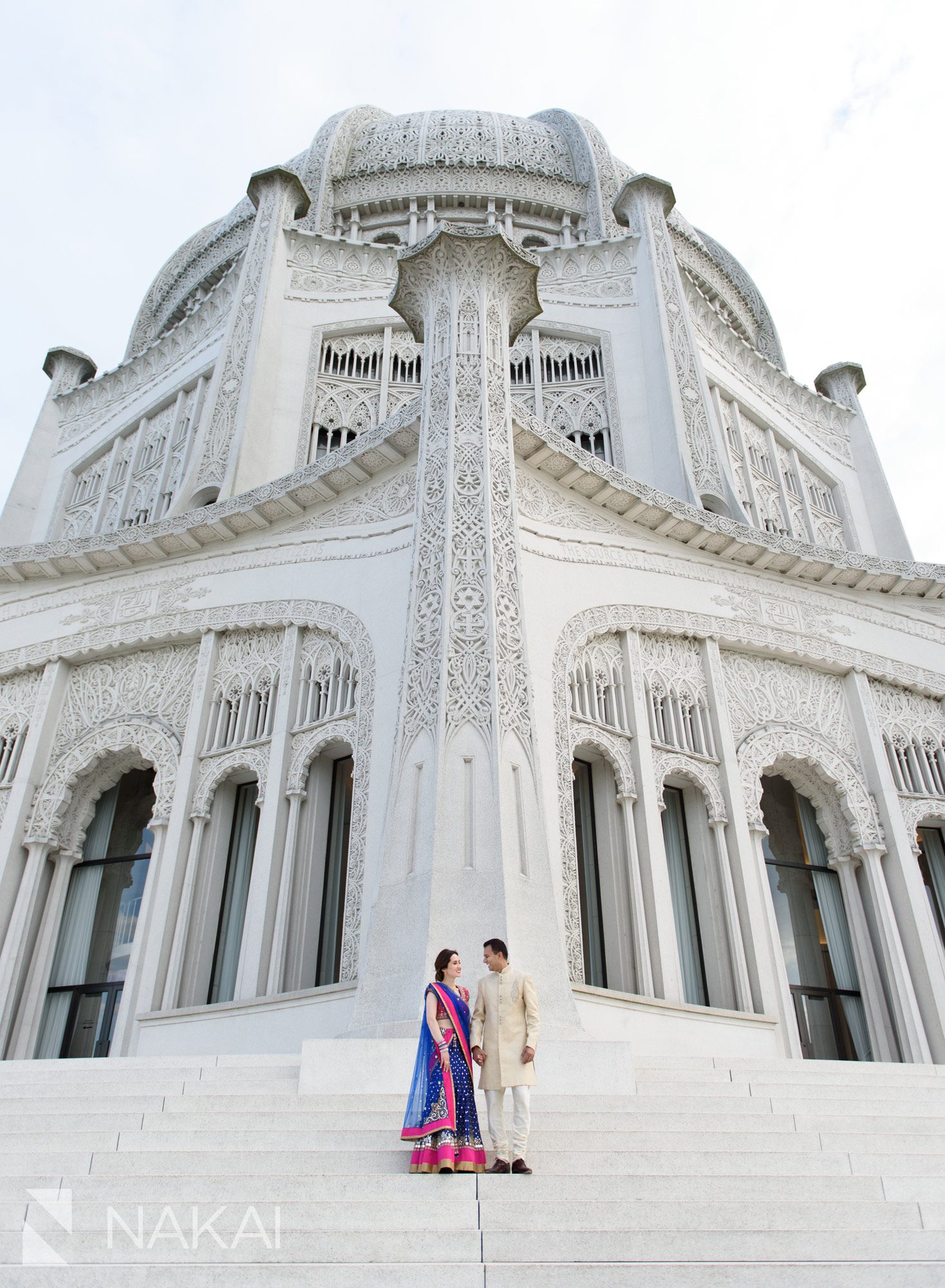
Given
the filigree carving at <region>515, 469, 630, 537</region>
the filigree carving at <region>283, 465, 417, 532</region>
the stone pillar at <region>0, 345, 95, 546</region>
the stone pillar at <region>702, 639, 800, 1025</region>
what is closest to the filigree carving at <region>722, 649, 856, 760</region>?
the stone pillar at <region>702, 639, 800, 1025</region>

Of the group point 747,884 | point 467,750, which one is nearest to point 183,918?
point 467,750

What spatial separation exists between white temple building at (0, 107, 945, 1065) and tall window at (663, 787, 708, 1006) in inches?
1.3

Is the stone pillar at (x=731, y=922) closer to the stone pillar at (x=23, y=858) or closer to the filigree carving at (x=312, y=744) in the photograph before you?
the filigree carving at (x=312, y=744)

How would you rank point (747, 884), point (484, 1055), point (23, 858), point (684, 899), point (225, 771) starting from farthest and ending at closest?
point (23, 858)
point (225, 771)
point (684, 899)
point (747, 884)
point (484, 1055)

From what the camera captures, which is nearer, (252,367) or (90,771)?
(90,771)

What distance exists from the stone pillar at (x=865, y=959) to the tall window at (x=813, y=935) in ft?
0.64

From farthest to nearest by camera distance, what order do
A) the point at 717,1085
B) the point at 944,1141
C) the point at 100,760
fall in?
the point at 100,760
the point at 717,1085
the point at 944,1141

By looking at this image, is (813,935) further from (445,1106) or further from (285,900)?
(445,1106)

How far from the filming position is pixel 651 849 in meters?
9.22

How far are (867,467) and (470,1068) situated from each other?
16779 millimetres

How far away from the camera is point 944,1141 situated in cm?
445

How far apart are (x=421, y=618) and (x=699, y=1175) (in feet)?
16.1

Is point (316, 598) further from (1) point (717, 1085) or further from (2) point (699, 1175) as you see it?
(2) point (699, 1175)

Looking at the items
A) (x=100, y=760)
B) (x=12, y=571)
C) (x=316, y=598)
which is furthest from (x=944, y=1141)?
(x=12, y=571)
